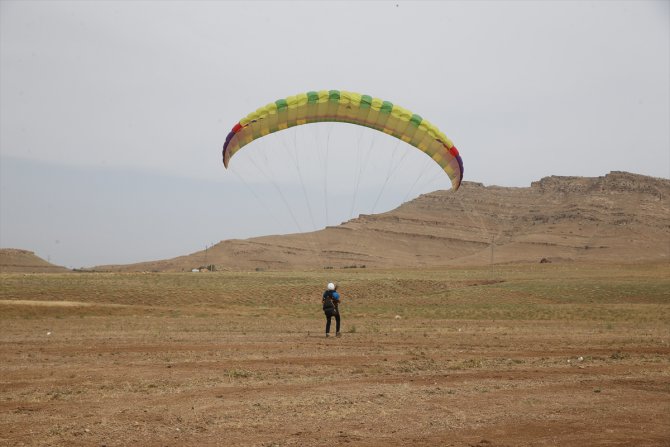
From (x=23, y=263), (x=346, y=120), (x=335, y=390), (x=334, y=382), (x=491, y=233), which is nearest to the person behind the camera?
(x=335, y=390)

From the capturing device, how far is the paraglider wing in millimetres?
23859

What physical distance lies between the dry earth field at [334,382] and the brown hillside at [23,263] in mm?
98450

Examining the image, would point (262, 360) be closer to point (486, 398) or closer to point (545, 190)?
point (486, 398)

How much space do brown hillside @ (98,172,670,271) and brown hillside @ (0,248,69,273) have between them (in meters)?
11.0

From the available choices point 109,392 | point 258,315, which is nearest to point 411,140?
point 258,315

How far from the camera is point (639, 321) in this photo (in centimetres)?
2628

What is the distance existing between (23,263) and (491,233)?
115 m

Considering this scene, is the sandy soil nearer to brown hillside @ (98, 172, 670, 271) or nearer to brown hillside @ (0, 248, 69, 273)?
brown hillside @ (0, 248, 69, 273)

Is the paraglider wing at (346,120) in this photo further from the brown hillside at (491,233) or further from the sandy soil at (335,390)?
the brown hillside at (491,233)

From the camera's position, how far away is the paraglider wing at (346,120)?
2386cm

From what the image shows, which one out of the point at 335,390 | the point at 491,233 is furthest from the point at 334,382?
the point at 491,233

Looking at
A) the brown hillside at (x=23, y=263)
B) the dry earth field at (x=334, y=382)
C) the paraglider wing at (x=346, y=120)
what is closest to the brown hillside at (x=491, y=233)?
the brown hillside at (x=23, y=263)

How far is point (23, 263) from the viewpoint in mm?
125812

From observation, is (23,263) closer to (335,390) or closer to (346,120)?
(346,120)
